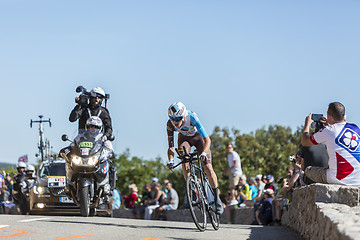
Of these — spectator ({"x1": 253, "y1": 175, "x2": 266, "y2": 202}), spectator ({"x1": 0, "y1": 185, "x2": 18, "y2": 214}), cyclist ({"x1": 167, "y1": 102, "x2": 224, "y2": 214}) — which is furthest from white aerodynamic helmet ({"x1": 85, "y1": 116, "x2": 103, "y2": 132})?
spectator ({"x1": 0, "y1": 185, "x2": 18, "y2": 214})

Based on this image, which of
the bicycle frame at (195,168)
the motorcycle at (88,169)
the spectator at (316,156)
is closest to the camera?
the bicycle frame at (195,168)

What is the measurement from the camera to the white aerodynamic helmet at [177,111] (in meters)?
10.8

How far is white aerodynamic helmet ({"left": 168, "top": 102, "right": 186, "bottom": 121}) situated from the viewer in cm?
1082

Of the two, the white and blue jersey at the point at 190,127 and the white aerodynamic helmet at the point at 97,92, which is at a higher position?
the white aerodynamic helmet at the point at 97,92

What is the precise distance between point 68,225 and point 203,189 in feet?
7.66

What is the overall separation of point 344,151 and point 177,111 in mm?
2752

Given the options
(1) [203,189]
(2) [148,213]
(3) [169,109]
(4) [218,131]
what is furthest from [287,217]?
(4) [218,131]

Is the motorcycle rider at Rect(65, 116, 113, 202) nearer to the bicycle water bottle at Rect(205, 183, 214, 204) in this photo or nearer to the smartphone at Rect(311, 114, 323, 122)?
the bicycle water bottle at Rect(205, 183, 214, 204)

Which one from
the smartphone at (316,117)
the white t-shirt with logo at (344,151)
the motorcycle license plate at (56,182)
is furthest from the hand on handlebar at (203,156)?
the motorcycle license plate at (56,182)

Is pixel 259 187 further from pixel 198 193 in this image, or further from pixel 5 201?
pixel 5 201

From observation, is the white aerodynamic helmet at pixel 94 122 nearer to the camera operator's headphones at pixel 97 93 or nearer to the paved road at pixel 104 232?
the camera operator's headphones at pixel 97 93

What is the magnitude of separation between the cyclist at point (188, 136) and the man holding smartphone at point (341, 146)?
83.4 inches

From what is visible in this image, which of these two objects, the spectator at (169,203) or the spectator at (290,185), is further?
the spectator at (169,203)

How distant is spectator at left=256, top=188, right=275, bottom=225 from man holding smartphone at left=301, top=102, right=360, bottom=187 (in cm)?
738
